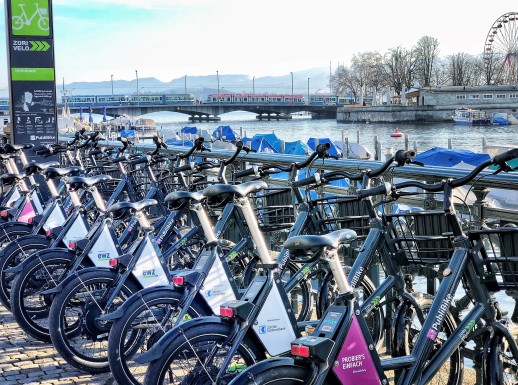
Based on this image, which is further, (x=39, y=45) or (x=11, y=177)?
(x=39, y=45)

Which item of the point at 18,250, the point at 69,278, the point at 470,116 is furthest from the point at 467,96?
the point at 69,278

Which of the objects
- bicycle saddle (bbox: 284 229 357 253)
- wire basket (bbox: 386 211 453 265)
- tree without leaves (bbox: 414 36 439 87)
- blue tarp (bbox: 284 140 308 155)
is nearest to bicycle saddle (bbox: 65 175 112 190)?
wire basket (bbox: 386 211 453 265)

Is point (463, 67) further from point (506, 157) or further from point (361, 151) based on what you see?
point (506, 157)

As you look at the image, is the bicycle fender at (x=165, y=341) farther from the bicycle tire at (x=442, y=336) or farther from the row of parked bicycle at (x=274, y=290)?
the bicycle tire at (x=442, y=336)

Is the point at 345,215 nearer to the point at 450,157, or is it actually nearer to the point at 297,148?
the point at 450,157

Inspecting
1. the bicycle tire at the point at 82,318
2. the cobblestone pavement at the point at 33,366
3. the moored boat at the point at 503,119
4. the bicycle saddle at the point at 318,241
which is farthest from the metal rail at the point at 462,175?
the moored boat at the point at 503,119

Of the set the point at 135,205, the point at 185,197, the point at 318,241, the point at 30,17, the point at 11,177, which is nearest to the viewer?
the point at 318,241

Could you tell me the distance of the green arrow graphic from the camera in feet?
33.1

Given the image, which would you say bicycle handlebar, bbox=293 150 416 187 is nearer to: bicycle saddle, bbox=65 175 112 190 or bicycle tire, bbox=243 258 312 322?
bicycle tire, bbox=243 258 312 322

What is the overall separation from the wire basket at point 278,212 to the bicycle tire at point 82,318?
1.04m

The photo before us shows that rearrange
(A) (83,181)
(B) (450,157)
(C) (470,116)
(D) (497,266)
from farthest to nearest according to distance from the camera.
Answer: (C) (470,116) → (B) (450,157) → (A) (83,181) → (D) (497,266)

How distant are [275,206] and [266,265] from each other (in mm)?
1680

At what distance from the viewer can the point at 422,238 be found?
3531 mm

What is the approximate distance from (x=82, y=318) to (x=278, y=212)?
54.8 inches
